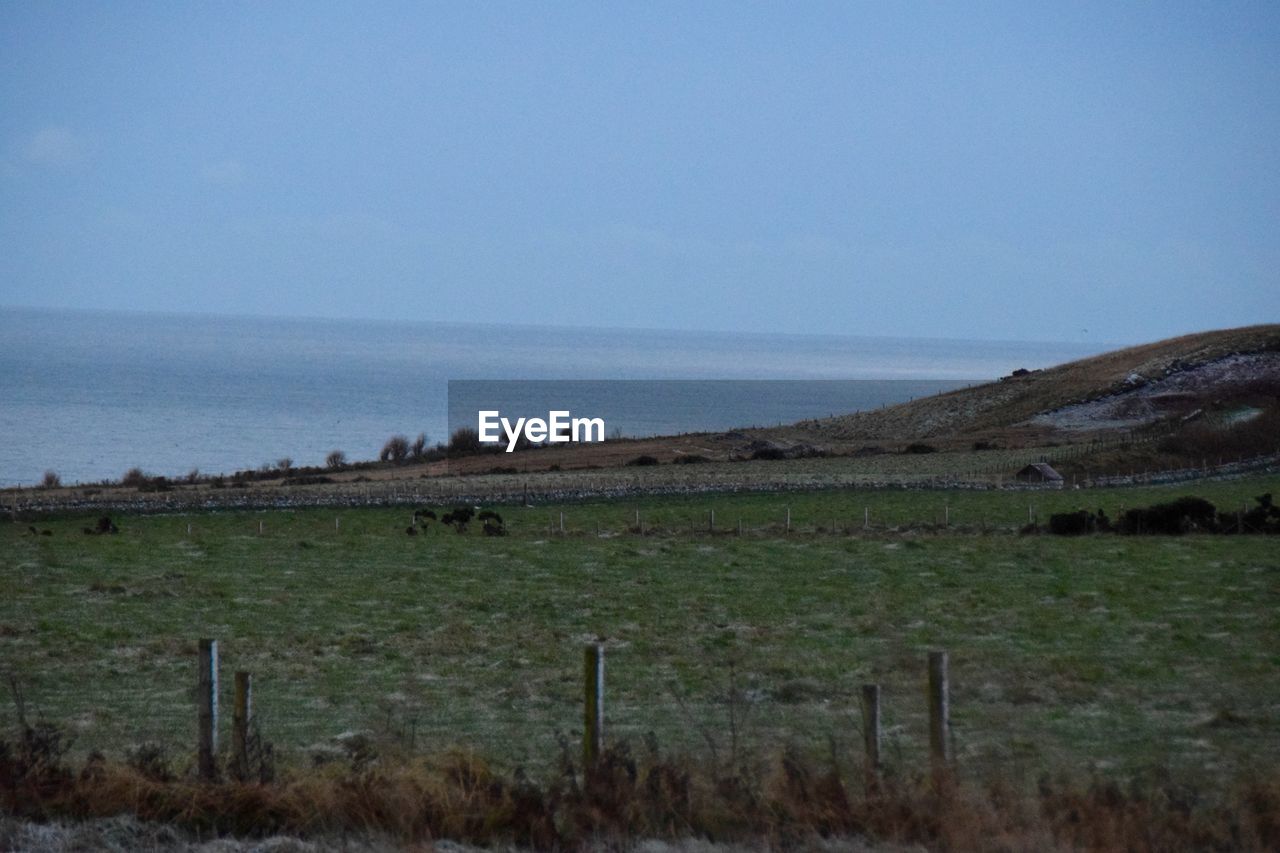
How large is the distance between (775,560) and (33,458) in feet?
286

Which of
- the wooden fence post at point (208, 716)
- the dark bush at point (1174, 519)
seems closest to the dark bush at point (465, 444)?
the dark bush at point (1174, 519)

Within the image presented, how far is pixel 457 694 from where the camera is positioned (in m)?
16.7

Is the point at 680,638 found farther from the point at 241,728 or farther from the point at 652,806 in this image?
the point at 652,806

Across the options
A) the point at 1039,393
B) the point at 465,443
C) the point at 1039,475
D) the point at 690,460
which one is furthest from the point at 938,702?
the point at 1039,393

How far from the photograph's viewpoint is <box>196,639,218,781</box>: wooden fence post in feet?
37.6

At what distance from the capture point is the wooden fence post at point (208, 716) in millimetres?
11453

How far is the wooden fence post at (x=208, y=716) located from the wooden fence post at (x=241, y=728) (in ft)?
0.53

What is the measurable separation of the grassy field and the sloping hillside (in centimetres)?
6166

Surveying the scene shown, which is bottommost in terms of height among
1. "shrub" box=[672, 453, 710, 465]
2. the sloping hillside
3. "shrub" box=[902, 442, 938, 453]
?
"shrub" box=[672, 453, 710, 465]

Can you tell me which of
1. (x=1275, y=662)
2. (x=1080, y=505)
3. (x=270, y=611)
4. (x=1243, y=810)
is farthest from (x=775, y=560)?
(x=1243, y=810)

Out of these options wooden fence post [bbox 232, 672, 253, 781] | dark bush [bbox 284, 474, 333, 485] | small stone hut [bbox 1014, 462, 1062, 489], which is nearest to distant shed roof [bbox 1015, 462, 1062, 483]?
small stone hut [bbox 1014, 462, 1062, 489]

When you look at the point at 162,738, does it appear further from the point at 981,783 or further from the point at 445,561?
the point at 445,561

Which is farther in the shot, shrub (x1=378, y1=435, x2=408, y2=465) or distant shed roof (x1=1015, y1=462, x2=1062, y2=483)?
shrub (x1=378, y1=435, x2=408, y2=465)

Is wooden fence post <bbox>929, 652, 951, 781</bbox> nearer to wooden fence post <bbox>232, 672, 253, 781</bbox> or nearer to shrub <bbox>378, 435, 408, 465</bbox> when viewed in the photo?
wooden fence post <bbox>232, 672, 253, 781</bbox>
